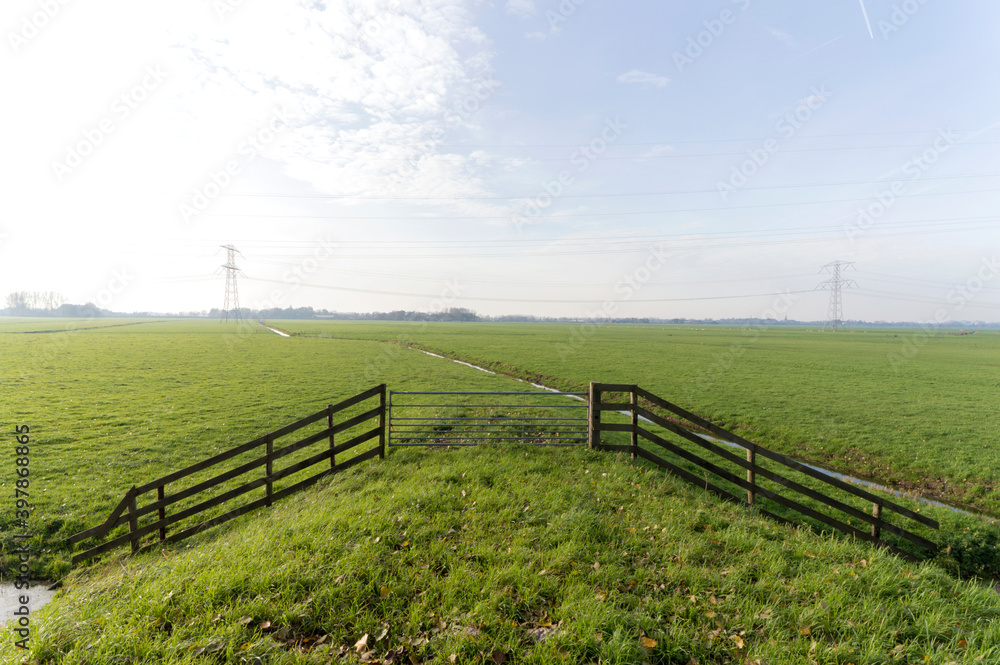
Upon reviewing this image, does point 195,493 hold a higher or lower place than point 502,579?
lower

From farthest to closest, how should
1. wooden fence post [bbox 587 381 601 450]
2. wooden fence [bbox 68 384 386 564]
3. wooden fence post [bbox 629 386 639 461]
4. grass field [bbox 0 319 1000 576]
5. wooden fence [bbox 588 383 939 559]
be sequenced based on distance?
grass field [bbox 0 319 1000 576] → wooden fence post [bbox 587 381 601 450] → wooden fence post [bbox 629 386 639 461] → wooden fence [bbox 588 383 939 559] → wooden fence [bbox 68 384 386 564]

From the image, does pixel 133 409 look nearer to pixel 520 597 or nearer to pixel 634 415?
pixel 520 597

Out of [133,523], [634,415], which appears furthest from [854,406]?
[133,523]

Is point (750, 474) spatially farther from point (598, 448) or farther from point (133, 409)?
point (133, 409)

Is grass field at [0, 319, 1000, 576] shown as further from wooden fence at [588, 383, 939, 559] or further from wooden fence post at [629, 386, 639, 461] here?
wooden fence post at [629, 386, 639, 461]

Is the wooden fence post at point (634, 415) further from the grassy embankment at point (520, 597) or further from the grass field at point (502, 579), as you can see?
the grassy embankment at point (520, 597)

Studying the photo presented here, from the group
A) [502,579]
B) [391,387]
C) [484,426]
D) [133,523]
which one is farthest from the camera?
[391,387]

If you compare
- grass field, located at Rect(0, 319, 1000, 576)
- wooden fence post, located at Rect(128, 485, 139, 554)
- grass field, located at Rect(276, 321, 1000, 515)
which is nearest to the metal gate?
wooden fence post, located at Rect(128, 485, 139, 554)

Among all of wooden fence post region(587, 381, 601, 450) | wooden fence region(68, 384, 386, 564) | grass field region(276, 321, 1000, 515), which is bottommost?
grass field region(276, 321, 1000, 515)

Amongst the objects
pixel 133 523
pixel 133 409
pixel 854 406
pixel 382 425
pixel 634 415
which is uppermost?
pixel 634 415

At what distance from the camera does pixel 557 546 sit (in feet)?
19.5

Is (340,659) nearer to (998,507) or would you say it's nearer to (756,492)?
(756,492)

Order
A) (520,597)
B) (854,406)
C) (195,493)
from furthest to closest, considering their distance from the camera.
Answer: (854,406), (195,493), (520,597)

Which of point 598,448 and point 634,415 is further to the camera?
point 598,448
